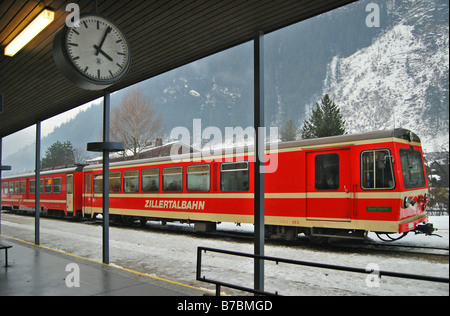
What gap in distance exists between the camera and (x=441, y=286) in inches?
85.7

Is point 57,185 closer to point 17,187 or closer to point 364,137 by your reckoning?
point 17,187

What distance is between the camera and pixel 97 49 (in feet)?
10.2

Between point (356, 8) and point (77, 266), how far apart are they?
14276 centimetres

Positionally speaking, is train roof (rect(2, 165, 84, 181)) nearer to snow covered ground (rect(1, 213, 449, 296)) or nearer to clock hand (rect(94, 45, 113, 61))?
snow covered ground (rect(1, 213, 449, 296))

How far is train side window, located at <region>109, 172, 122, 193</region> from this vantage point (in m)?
13.7

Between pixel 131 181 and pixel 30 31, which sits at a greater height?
pixel 30 31

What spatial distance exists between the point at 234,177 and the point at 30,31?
658 centimetres

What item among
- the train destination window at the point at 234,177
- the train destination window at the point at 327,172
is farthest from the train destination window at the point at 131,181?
the train destination window at the point at 327,172

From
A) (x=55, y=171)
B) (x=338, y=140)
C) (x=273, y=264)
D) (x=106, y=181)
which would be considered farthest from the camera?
(x=55, y=171)

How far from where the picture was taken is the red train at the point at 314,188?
23.9 ft

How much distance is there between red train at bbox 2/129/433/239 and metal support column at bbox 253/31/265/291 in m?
4.44

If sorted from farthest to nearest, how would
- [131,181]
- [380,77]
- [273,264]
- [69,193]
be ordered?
[380,77], [69,193], [131,181], [273,264]

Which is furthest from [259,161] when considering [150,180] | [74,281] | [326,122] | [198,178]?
[326,122]

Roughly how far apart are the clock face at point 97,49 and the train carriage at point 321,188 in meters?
5.98
